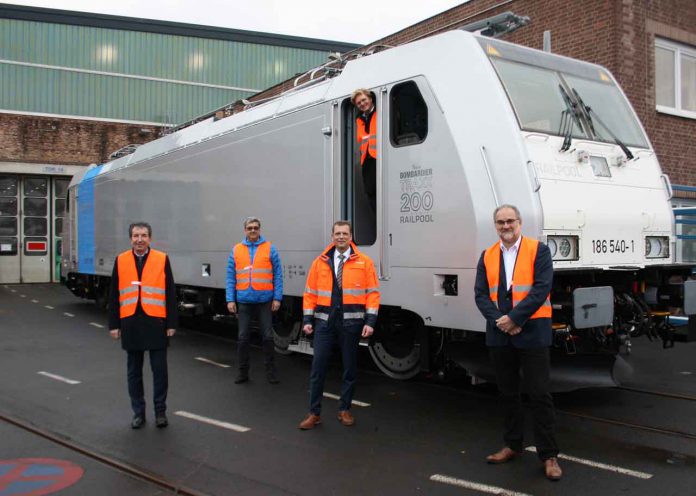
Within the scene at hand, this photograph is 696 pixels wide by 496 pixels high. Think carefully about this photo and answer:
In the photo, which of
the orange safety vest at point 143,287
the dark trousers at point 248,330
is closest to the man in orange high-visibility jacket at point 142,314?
the orange safety vest at point 143,287

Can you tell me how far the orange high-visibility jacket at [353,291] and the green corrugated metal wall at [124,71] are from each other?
21.3m

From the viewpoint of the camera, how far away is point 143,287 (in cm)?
582

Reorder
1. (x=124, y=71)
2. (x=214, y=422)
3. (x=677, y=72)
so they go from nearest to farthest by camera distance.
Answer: (x=214, y=422)
(x=677, y=72)
(x=124, y=71)

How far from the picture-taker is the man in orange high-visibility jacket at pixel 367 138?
6805mm

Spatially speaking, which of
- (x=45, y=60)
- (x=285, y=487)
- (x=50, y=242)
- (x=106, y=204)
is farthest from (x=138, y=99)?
(x=285, y=487)

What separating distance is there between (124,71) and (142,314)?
2162cm

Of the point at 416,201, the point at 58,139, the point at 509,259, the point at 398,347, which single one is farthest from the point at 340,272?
the point at 58,139

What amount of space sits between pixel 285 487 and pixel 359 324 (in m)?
1.66

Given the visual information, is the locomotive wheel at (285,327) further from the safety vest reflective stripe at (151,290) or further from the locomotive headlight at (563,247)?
the locomotive headlight at (563,247)

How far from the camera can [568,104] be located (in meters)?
6.50

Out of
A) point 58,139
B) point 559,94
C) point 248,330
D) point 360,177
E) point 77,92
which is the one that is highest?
point 77,92

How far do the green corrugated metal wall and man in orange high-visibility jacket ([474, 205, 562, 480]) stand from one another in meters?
22.7

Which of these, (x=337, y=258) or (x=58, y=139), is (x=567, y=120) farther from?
(x=58, y=139)

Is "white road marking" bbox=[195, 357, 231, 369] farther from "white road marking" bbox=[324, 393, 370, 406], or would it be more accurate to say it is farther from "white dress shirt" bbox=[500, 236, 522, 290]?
"white dress shirt" bbox=[500, 236, 522, 290]
